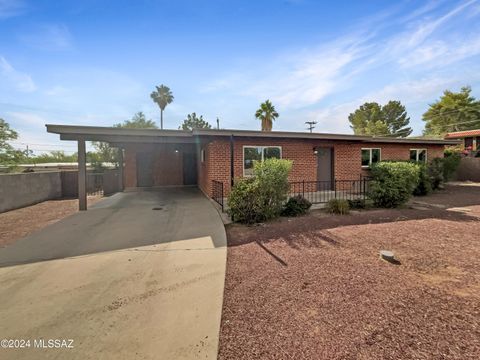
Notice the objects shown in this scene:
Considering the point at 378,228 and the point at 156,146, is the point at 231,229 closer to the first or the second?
the point at 378,228

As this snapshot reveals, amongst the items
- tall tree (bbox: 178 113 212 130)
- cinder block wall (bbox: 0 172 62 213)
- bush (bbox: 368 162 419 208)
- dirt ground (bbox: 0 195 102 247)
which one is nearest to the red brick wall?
bush (bbox: 368 162 419 208)

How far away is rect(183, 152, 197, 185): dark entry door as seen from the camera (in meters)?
15.5

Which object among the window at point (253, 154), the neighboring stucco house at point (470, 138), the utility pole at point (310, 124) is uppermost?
the utility pole at point (310, 124)

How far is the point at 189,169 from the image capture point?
15.7 m

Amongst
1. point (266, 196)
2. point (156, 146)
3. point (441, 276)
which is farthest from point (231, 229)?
point (156, 146)

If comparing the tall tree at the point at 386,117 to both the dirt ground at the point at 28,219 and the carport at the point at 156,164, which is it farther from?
the dirt ground at the point at 28,219

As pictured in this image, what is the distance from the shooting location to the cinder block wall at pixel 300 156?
31.2 feet

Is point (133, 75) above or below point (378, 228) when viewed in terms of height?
above

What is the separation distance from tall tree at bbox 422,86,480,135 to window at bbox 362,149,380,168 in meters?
30.1

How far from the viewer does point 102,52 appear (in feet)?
25.1

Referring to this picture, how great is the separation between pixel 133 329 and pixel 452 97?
4800 cm

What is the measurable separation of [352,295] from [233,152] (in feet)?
22.9

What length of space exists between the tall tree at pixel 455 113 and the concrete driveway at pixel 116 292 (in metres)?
42.4

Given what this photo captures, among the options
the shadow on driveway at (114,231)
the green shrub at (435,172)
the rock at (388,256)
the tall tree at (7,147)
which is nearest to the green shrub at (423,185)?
the green shrub at (435,172)
